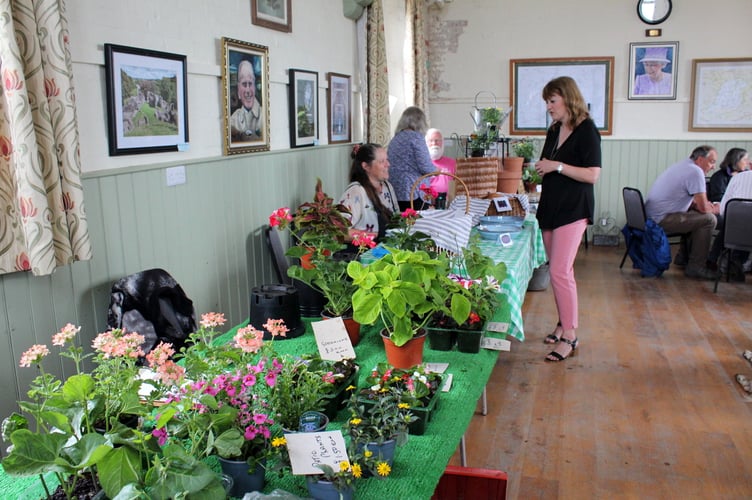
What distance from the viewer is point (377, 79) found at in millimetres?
5719

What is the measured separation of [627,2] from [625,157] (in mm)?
1689

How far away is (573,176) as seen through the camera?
12.5ft

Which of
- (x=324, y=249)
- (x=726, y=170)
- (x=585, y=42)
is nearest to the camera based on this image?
(x=324, y=249)

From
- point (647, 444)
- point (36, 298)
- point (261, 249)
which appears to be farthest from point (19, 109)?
point (647, 444)

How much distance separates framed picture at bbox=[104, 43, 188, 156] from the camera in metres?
2.88

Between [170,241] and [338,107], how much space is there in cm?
244

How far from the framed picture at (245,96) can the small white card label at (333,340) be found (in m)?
1.93

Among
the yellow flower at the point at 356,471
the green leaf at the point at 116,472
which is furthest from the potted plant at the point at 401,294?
the green leaf at the point at 116,472

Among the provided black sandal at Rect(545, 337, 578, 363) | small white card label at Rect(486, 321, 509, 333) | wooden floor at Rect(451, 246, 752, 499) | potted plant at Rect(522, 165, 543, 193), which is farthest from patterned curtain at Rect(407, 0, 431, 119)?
small white card label at Rect(486, 321, 509, 333)

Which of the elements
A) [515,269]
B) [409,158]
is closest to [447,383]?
[515,269]

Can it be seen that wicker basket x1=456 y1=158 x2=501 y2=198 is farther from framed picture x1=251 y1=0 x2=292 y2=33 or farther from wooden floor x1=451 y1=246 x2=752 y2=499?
framed picture x1=251 y1=0 x2=292 y2=33

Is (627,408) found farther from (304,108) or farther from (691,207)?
(691,207)

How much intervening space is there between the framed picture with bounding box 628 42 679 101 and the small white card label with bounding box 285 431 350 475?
7.27 m

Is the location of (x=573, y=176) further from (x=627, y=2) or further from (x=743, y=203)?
(x=627, y=2)
